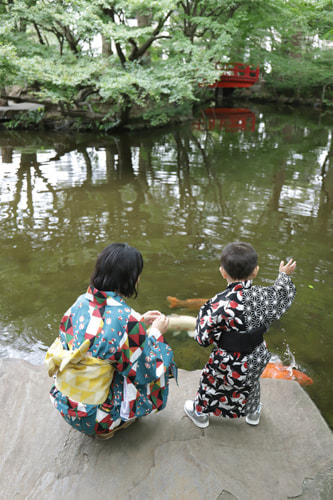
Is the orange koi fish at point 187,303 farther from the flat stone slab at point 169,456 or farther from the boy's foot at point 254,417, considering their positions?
the boy's foot at point 254,417

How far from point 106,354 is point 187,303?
220cm

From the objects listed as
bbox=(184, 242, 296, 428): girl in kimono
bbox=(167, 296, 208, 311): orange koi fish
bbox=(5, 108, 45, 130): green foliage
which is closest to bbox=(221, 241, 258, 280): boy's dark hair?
bbox=(184, 242, 296, 428): girl in kimono

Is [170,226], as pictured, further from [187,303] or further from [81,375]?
[81,375]

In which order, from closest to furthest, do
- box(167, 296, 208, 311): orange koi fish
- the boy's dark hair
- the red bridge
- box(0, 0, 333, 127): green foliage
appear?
the boy's dark hair → box(167, 296, 208, 311): orange koi fish → box(0, 0, 333, 127): green foliage → the red bridge

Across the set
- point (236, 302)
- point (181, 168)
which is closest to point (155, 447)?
point (236, 302)

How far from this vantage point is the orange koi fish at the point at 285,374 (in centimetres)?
292

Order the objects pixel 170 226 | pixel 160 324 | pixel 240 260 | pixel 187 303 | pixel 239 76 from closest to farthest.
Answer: pixel 240 260 → pixel 160 324 → pixel 187 303 → pixel 170 226 → pixel 239 76

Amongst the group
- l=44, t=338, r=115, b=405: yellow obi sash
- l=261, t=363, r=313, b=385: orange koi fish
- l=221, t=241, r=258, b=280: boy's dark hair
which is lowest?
l=261, t=363, r=313, b=385: orange koi fish

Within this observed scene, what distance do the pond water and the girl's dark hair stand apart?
163 cm

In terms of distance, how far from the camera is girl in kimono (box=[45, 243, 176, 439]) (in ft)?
5.52

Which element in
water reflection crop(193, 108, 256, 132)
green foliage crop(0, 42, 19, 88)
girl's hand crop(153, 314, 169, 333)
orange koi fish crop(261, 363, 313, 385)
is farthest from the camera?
water reflection crop(193, 108, 256, 132)

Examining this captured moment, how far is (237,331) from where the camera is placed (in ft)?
6.22

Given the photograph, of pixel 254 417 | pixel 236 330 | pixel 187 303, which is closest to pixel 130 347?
pixel 236 330

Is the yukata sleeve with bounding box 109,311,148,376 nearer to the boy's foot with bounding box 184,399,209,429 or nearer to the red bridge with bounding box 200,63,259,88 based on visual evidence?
the boy's foot with bounding box 184,399,209,429
